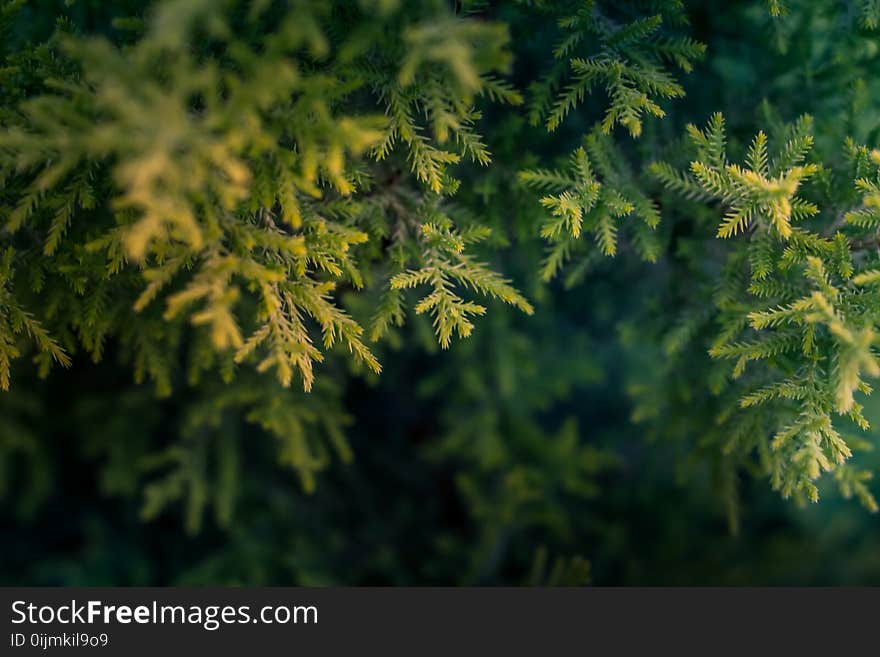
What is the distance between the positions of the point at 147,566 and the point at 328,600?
6.46ft

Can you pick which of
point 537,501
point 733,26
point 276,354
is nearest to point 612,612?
point 537,501

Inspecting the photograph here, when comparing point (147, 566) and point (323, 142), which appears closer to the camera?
point (323, 142)

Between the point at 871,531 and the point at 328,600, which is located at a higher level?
the point at 328,600

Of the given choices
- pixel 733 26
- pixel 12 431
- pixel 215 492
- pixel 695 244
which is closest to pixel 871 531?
pixel 695 244

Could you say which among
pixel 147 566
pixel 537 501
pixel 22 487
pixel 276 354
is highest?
pixel 276 354

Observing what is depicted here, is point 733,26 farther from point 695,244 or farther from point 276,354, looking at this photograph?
point 276,354

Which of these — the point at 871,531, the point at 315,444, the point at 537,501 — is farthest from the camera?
the point at 871,531

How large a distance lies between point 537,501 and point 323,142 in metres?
2.93

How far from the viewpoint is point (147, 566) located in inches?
178

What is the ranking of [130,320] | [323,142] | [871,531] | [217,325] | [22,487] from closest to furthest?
[217,325]
[323,142]
[130,320]
[22,487]
[871,531]

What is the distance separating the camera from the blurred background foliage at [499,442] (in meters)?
3.00

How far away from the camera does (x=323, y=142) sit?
86.2 inches

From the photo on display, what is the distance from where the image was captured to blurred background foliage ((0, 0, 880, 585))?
3.00 meters

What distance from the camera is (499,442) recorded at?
4246 mm
